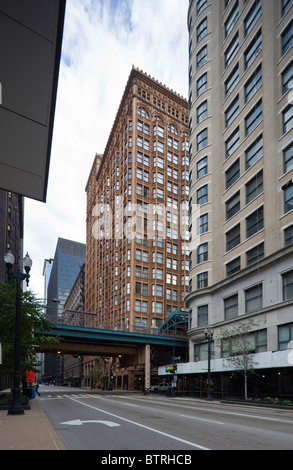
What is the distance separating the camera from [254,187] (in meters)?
39.3

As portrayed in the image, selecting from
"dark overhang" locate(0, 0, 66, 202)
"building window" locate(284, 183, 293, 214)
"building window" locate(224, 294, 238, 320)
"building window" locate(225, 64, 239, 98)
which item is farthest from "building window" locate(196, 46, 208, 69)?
"dark overhang" locate(0, 0, 66, 202)

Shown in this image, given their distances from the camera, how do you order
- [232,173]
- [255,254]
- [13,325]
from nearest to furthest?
[13,325] → [255,254] → [232,173]

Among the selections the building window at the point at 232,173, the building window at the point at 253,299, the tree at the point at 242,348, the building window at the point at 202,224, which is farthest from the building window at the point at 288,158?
the building window at the point at 202,224

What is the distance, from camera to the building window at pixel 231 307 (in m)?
40.4

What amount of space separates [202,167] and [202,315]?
17812 mm

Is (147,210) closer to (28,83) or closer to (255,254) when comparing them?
(255,254)

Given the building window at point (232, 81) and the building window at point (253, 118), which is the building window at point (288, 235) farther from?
the building window at point (232, 81)

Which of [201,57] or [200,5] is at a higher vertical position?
[200,5]

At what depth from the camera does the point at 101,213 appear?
11725cm

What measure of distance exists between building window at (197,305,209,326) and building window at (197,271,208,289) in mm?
2368

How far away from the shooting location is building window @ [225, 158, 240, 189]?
141 feet

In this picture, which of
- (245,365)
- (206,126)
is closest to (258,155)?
(206,126)

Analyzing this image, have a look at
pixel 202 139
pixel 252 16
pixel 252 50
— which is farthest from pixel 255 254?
pixel 252 16
